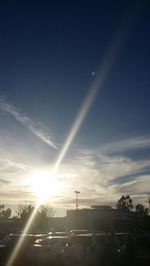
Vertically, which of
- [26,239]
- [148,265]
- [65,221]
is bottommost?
[148,265]

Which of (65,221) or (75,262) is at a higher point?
(65,221)

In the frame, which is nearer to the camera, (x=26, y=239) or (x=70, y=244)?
(x=70, y=244)

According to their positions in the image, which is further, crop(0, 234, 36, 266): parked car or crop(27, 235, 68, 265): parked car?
crop(0, 234, 36, 266): parked car

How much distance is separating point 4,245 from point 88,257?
16.5 ft

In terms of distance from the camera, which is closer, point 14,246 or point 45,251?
point 45,251

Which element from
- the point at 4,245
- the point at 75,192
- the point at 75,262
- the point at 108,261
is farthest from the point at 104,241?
the point at 75,192

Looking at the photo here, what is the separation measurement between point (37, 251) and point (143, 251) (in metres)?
11.7

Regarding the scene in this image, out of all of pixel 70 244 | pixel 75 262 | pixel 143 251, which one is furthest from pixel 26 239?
pixel 143 251

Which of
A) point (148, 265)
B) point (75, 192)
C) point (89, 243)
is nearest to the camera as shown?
point (89, 243)

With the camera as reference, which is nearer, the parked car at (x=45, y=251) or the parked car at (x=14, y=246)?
the parked car at (x=45, y=251)

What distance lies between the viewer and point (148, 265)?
747 inches

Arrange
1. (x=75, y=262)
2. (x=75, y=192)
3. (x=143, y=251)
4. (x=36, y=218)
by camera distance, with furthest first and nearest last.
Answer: (x=36, y=218)
(x=75, y=192)
(x=143, y=251)
(x=75, y=262)

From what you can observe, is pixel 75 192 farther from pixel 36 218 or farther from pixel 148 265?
pixel 148 265

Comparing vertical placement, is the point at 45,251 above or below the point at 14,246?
below
